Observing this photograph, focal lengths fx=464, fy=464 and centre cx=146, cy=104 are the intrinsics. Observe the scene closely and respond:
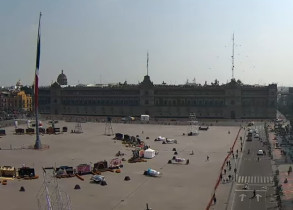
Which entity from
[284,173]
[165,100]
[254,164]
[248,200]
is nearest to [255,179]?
[284,173]

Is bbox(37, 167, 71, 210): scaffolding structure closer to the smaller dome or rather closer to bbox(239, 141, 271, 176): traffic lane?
bbox(239, 141, 271, 176): traffic lane

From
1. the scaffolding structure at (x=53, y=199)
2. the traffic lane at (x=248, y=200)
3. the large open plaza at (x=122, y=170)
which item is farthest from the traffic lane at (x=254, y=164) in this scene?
the scaffolding structure at (x=53, y=199)

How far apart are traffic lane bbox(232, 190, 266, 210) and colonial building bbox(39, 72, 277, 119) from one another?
86523 millimetres

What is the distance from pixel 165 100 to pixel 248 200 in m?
96.6

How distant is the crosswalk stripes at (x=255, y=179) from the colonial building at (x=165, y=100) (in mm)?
79608

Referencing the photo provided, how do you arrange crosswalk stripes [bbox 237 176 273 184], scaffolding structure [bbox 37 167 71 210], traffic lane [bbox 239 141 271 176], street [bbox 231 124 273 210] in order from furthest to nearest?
traffic lane [bbox 239 141 271 176], crosswalk stripes [bbox 237 176 273 184], street [bbox 231 124 273 210], scaffolding structure [bbox 37 167 71 210]

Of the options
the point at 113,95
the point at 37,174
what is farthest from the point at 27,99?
the point at 37,174

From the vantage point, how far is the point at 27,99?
15588 cm

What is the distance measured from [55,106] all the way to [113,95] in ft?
66.3

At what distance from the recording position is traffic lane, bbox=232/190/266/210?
34.8 metres

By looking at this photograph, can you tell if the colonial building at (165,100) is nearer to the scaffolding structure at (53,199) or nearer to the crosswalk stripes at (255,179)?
the crosswalk stripes at (255,179)

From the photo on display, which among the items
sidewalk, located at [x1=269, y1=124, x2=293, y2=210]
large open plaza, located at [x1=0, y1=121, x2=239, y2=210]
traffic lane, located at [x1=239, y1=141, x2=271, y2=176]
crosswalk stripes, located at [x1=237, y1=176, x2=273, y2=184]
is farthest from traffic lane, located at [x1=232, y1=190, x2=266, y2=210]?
traffic lane, located at [x1=239, y1=141, x2=271, y2=176]

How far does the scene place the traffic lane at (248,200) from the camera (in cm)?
3478

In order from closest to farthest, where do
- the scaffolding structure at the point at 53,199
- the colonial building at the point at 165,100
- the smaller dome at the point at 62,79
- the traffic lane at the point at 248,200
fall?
1. the scaffolding structure at the point at 53,199
2. the traffic lane at the point at 248,200
3. the colonial building at the point at 165,100
4. the smaller dome at the point at 62,79
